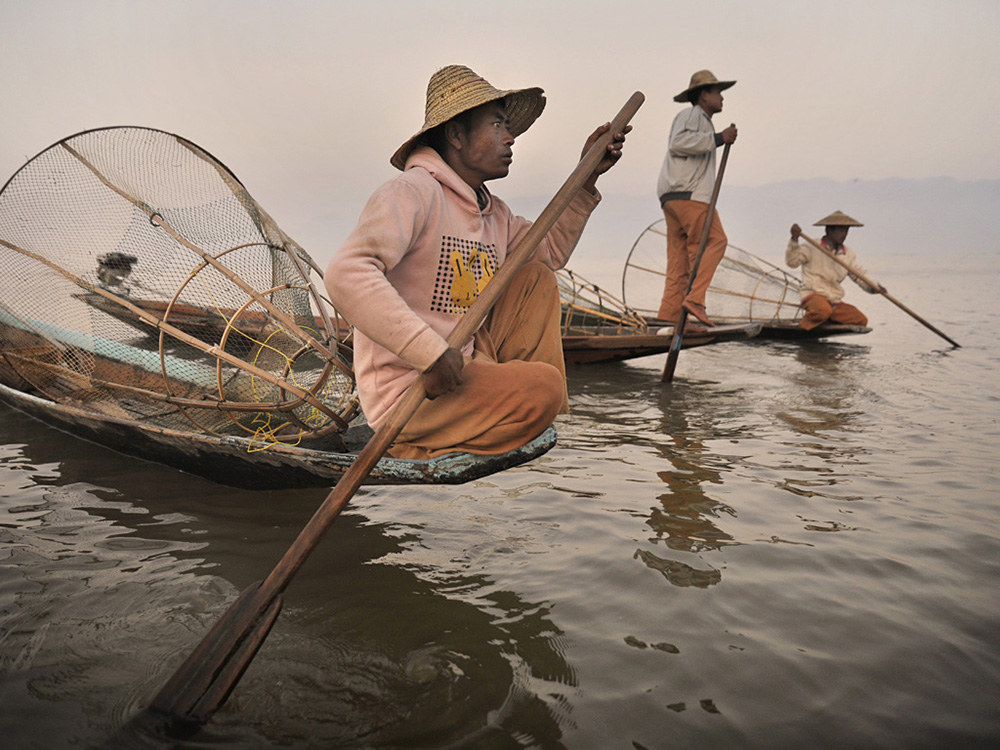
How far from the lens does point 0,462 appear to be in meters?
3.62

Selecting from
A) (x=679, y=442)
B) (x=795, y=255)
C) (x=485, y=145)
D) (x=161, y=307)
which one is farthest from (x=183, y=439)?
(x=795, y=255)

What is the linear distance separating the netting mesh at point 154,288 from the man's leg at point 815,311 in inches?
271

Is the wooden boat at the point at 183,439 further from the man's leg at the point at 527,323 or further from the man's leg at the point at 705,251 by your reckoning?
the man's leg at the point at 705,251

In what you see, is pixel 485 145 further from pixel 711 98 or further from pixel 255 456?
pixel 711 98

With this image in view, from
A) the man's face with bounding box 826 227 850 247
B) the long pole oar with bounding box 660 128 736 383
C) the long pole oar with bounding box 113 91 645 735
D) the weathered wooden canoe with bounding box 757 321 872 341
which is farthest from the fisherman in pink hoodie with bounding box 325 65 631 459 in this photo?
the man's face with bounding box 826 227 850 247

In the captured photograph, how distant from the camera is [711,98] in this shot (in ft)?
19.4

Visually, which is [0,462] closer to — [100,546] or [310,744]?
[100,546]

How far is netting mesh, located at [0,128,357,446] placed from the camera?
10.1 ft

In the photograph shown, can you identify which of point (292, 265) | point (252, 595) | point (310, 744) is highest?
point (292, 265)

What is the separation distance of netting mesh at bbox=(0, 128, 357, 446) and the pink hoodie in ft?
2.51

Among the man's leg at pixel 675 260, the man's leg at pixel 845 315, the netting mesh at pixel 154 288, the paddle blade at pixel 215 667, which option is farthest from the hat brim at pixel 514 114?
the man's leg at pixel 845 315

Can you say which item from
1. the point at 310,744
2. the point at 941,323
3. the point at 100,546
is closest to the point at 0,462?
the point at 100,546

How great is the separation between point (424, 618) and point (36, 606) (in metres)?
1.18

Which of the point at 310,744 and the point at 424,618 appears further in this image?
the point at 424,618
